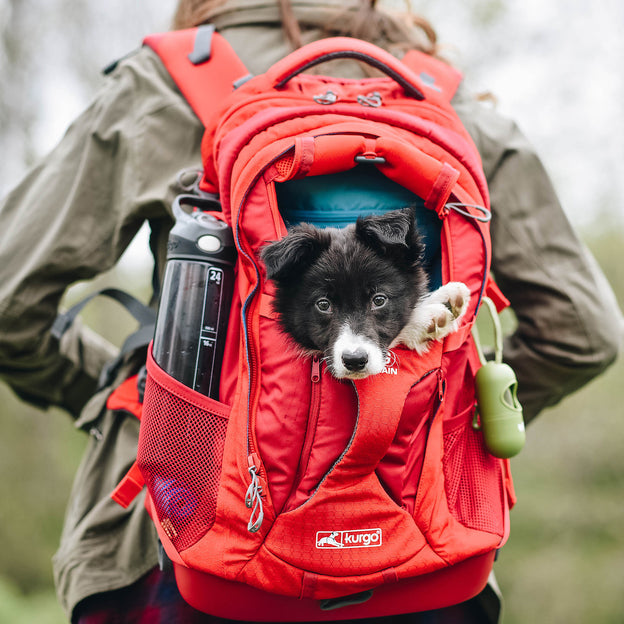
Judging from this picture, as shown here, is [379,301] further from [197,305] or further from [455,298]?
[197,305]

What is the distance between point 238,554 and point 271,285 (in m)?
0.77

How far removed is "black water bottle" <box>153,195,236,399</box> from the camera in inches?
75.7

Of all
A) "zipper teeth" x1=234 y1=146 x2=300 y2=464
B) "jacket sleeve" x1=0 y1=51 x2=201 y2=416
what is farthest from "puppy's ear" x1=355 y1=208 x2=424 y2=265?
"jacket sleeve" x1=0 y1=51 x2=201 y2=416

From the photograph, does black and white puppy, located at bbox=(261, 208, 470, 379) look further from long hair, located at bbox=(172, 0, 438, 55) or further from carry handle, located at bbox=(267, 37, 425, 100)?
long hair, located at bbox=(172, 0, 438, 55)

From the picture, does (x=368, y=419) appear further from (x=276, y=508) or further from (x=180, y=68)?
(x=180, y=68)

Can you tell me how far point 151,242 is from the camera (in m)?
2.57

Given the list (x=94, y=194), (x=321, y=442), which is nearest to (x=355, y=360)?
(x=321, y=442)

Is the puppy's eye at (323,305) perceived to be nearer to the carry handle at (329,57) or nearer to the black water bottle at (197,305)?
the black water bottle at (197,305)

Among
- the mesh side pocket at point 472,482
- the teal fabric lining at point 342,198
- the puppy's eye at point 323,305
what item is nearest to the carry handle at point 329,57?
the teal fabric lining at point 342,198

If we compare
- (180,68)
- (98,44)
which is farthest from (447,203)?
(98,44)

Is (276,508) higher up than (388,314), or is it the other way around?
(388,314)

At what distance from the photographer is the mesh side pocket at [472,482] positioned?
1941mm

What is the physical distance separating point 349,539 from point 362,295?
0.74 m

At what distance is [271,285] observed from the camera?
6.17 feet
